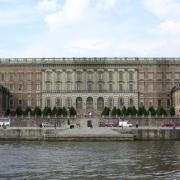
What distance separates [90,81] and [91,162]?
83.3 metres

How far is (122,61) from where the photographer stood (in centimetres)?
12306

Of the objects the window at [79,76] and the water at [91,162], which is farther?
the window at [79,76]

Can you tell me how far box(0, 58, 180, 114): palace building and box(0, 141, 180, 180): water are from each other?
223 ft

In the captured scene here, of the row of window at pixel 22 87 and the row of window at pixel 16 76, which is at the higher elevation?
the row of window at pixel 16 76

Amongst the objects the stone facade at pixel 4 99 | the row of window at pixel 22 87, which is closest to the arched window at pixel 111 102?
the row of window at pixel 22 87

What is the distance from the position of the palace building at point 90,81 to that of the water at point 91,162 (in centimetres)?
6800

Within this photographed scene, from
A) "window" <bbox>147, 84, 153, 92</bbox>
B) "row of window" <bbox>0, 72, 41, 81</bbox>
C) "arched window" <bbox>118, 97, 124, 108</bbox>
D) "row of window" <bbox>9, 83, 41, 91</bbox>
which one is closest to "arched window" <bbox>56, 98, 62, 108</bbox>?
"row of window" <bbox>9, 83, 41, 91</bbox>

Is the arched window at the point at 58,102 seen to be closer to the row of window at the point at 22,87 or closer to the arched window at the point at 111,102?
the row of window at the point at 22,87

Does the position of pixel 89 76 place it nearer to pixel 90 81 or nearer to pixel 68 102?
pixel 90 81

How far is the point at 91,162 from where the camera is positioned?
4097 cm

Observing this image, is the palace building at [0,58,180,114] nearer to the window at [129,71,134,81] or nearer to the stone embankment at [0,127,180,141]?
the window at [129,71,134,81]

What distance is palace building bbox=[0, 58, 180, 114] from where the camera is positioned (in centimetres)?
12262

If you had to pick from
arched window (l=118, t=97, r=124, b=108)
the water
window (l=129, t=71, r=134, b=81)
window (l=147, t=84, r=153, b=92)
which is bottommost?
the water

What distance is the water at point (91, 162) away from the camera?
34.6 meters
